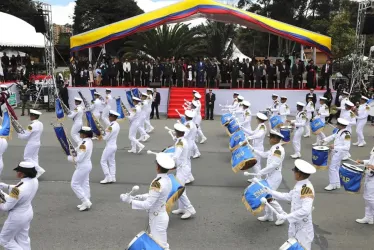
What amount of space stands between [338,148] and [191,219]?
3.76 m

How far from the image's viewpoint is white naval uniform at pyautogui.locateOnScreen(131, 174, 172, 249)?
5.07m

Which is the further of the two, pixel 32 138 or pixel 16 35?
pixel 16 35

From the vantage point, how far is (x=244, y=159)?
Answer: 7582 mm

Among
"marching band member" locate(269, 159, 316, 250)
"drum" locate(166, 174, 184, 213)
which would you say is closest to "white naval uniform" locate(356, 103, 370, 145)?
"marching band member" locate(269, 159, 316, 250)

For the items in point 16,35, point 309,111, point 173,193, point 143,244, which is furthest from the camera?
point 16,35

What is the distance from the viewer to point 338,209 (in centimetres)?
802

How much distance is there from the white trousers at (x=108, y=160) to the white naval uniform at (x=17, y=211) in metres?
3.69

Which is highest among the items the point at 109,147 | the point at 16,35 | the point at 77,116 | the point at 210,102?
the point at 16,35

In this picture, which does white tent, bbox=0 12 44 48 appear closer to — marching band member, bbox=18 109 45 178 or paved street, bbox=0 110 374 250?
paved street, bbox=0 110 374 250

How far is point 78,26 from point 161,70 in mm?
Answer: 28425

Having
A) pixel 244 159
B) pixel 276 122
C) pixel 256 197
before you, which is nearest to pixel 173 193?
pixel 256 197

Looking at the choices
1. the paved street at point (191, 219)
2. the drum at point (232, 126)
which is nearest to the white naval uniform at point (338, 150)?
the paved street at point (191, 219)

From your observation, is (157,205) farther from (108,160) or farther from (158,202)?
(108,160)

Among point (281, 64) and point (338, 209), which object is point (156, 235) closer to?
point (338, 209)
